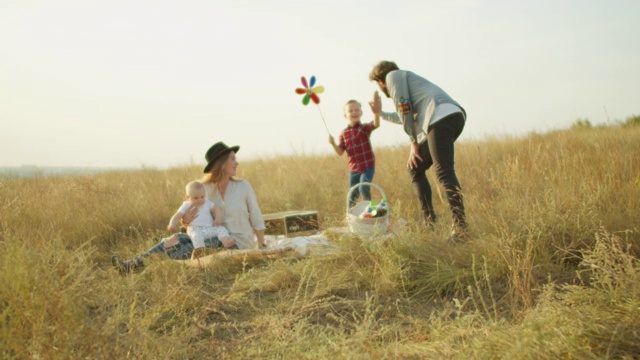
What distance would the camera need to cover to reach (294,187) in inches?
319

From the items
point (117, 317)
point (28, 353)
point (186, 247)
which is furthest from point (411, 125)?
point (28, 353)

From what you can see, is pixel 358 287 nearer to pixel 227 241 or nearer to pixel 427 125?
pixel 427 125

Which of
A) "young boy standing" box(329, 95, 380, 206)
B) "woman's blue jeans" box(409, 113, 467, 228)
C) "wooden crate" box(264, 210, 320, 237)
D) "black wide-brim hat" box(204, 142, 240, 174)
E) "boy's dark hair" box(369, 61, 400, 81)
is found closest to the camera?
"woman's blue jeans" box(409, 113, 467, 228)

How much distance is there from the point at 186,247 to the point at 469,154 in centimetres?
→ 567

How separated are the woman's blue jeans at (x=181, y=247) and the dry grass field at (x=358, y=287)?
2.10ft

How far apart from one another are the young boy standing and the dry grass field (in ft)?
1.75

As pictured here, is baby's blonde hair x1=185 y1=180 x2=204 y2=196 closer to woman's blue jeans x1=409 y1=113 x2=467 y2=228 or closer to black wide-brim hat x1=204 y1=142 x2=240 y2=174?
black wide-brim hat x1=204 y1=142 x2=240 y2=174

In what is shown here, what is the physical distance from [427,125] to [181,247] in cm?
265

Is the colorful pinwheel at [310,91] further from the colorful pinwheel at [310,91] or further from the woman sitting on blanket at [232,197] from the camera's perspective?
the woman sitting on blanket at [232,197]

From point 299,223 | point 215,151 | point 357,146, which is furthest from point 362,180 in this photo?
point 215,151

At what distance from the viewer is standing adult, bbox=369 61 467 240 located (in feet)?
14.5

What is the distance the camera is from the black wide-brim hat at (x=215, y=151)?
530 centimetres

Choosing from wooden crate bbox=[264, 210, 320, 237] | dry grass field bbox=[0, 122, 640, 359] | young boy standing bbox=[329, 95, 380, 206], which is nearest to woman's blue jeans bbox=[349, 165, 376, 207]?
young boy standing bbox=[329, 95, 380, 206]

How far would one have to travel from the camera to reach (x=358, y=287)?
371cm
